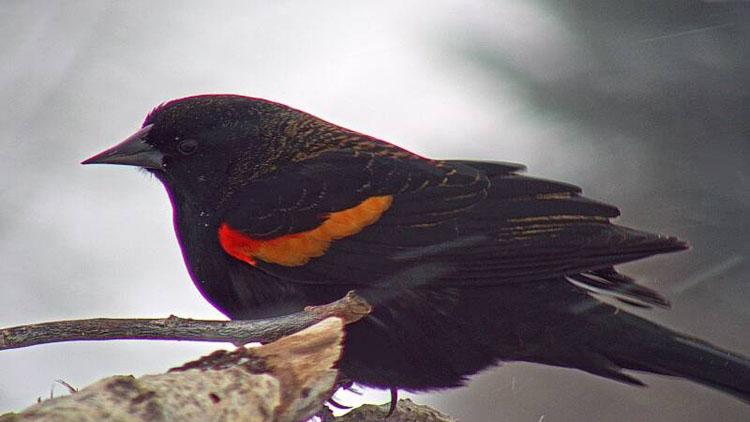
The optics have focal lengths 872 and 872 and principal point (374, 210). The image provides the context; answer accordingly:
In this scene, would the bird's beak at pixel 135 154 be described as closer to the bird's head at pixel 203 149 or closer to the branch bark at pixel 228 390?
the bird's head at pixel 203 149

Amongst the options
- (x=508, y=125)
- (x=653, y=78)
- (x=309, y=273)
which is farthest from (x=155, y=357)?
(x=653, y=78)

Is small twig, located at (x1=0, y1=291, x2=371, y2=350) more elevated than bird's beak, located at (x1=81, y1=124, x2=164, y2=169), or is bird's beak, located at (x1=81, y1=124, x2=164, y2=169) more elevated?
bird's beak, located at (x1=81, y1=124, x2=164, y2=169)

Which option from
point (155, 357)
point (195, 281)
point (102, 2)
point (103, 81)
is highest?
point (102, 2)

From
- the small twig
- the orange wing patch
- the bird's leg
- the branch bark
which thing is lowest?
the bird's leg

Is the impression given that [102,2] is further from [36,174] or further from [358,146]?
[358,146]

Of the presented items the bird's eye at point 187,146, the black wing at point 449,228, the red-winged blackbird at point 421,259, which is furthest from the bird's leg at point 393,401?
the bird's eye at point 187,146

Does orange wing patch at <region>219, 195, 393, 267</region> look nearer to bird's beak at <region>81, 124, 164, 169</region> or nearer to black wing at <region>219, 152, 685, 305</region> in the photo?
black wing at <region>219, 152, 685, 305</region>

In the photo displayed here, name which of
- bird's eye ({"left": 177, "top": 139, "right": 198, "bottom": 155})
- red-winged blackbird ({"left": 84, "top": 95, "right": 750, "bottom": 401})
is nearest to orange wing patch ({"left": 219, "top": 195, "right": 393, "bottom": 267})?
red-winged blackbird ({"left": 84, "top": 95, "right": 750, "bottom": 401})
